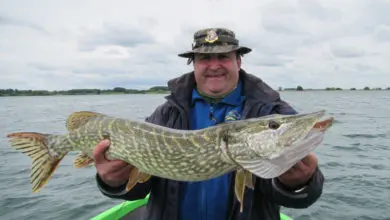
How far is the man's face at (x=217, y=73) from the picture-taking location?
3.05 meters

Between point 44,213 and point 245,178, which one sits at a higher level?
point 245,178

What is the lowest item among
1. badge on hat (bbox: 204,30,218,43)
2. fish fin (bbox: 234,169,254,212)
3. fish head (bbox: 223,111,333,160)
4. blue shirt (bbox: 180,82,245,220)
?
blue shirt (bbox: 180,82,245,220)

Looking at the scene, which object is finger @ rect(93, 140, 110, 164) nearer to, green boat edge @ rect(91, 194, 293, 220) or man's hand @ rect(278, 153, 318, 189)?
man's hand @ rect(278, 153, 318, 189)

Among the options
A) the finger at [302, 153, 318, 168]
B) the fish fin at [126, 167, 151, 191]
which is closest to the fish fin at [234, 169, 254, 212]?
the finger at [302, 153, 318, 168]

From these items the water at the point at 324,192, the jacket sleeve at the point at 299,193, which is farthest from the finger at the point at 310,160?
the water at the point at 324,192

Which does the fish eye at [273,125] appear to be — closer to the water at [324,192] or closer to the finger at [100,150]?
the finger at [100,150]

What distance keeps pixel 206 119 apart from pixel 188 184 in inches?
23.4

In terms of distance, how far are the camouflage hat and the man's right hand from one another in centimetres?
113

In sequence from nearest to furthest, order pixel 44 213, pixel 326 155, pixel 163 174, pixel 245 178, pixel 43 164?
pixel 245 178, pixel 163 174, pixel 43 164, pixel 44 213, pixel 326 155

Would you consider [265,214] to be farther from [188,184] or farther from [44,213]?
[44,213]

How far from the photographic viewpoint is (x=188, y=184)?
2.77m

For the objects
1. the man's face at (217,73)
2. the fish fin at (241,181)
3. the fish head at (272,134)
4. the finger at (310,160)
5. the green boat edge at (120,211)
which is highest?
the man's face at (217,73)

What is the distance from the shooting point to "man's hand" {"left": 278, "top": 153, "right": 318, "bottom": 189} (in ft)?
7.53

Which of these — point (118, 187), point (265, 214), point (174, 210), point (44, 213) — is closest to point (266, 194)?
point (265, 214)
